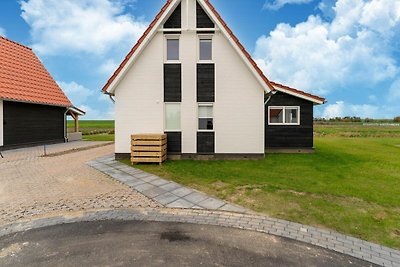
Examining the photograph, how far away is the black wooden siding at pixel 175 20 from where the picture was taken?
12078 millimetres

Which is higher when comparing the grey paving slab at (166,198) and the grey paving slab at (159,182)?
the grey paving slab at (159,182)

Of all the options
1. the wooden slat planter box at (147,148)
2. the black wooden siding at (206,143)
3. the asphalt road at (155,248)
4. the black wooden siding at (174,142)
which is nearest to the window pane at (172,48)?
the black wooden siding at (174,142)

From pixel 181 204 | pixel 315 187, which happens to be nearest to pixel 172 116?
pixel 181 204

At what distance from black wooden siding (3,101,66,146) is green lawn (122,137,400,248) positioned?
13.5 metres

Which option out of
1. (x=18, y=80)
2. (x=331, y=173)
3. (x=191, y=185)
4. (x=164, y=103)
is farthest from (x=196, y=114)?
(x=18, y=80)

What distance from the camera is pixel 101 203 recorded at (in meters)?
6.19

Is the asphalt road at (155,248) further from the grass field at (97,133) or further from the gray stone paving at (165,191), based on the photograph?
the grass field at (97,133)

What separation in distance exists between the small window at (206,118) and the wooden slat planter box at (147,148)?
2.59m

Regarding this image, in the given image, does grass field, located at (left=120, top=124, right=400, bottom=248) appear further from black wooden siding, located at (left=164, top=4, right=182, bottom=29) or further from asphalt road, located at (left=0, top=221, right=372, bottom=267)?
black wooden siding, located at (left=164, top=4, right=182, bottom=29)

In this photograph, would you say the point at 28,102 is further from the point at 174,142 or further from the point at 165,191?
the point at 165,191

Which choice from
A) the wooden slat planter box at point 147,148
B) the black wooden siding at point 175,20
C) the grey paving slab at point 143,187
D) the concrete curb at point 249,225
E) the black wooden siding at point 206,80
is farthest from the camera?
the black wooden siding at point 206,80

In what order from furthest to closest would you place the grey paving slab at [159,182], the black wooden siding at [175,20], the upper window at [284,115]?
the upper window at [284,115], the black wooden siding at [175,20], the grey paving slab at [159,182]

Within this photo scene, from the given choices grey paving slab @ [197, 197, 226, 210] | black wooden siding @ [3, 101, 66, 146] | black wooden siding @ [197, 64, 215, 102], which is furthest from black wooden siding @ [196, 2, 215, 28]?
black wooden siding @ [3, 101, 66, 146]

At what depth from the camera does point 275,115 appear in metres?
15.0
